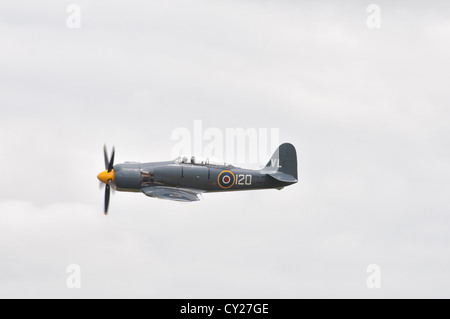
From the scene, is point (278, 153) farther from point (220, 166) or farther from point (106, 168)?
point (106, 168)

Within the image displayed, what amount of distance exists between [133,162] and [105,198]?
297cm

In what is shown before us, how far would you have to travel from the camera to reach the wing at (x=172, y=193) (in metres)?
70.6

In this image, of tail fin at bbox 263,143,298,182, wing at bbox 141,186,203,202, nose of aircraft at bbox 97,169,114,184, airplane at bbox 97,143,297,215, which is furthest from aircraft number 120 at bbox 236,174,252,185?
nose of aircraft at bbox 97,169,114,184

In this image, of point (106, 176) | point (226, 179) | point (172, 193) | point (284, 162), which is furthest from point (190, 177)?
point (284, 162)

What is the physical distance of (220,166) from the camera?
73500 mm

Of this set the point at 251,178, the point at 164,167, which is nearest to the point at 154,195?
the point at 164,167

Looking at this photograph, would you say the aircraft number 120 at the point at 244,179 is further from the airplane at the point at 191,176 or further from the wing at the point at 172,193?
the wing at the point at 172,193

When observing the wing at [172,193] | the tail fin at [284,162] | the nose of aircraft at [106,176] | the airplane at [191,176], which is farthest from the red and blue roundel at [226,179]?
the nose of aircraft at [106,176]

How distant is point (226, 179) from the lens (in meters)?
73.5

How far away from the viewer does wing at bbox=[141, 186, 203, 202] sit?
70.6 metres

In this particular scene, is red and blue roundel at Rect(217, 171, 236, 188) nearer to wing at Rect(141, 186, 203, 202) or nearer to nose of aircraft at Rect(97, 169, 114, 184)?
wing at Rect(141, 186, 203, 202)

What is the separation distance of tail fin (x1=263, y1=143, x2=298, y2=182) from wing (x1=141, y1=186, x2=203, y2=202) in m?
Result: 5.98
